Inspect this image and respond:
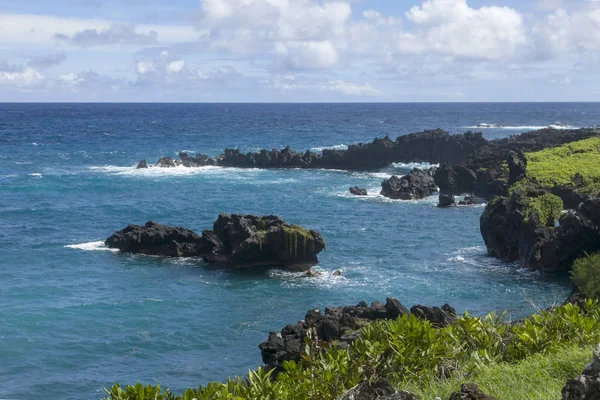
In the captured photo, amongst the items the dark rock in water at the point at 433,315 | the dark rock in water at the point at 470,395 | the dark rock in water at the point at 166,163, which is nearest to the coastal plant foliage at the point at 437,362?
the dark rock in water at the point at 470,395

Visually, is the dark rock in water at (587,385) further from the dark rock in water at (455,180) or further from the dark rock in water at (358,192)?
the dark rock in water at (358,192)

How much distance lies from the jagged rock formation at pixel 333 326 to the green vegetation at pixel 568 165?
1217 inches

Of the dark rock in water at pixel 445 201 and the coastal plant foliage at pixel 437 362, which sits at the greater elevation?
the coastal plant foliage at pixel 437 362

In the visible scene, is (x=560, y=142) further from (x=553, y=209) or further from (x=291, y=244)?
(x=291, y=244)

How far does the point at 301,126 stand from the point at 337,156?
93.8m

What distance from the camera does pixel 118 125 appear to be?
196 m

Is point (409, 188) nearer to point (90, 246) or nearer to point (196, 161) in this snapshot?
point (90, 246)

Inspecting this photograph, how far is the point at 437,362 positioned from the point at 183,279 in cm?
3261

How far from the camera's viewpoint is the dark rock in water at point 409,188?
76812 millimetres

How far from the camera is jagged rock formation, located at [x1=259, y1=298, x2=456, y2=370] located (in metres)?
29.2

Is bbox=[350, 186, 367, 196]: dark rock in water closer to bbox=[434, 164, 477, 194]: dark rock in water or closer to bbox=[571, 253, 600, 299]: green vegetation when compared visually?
bbox=[434, 164, 477, 194]: dark rock in water

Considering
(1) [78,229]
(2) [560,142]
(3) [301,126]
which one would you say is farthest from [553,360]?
(3) [301,126]

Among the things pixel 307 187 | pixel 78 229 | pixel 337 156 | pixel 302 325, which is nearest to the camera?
pixel 302 325

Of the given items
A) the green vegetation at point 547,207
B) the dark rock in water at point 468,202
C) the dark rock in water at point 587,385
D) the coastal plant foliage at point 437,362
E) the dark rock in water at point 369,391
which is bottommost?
the dark rock in water at point 468,202
